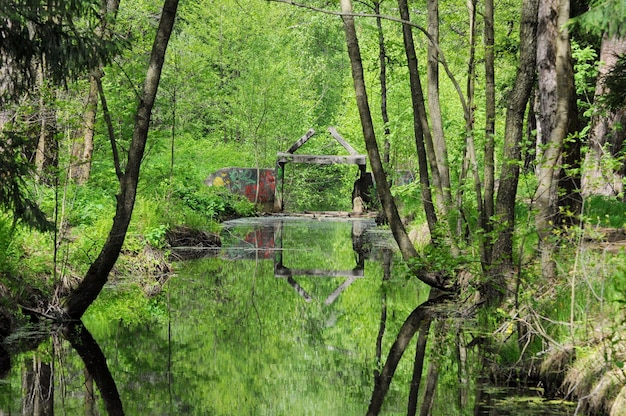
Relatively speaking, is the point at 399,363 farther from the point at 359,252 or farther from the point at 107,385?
the point at 359,252

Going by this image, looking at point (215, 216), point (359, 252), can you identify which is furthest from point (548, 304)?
point (215, 216)

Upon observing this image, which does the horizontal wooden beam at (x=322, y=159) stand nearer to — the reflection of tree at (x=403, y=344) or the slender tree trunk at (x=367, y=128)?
the reflection of tree at (x=403, y=344)

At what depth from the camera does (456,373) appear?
25.5ft

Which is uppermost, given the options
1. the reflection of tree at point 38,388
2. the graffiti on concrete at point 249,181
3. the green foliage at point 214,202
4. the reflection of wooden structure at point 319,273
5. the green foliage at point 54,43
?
the graffiti on concrete at point 249,181

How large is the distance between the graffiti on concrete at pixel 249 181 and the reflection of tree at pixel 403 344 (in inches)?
788

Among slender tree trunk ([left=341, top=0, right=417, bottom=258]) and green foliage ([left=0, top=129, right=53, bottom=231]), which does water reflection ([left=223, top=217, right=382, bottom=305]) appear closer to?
slender tree trunk ([left=341, top=0, right=417, bottom=258])

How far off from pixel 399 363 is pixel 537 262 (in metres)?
1.77

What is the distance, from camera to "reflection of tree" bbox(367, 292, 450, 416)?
7160 millimetres

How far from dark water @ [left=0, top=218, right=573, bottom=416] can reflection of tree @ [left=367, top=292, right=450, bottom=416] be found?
0.07 meters

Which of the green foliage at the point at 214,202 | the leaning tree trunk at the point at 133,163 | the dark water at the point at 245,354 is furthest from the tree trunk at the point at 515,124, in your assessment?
the green foliage at the point at 214,202

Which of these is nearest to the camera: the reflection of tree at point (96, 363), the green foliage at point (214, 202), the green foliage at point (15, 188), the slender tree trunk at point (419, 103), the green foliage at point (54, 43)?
the reflection of tree at point (96, 363)

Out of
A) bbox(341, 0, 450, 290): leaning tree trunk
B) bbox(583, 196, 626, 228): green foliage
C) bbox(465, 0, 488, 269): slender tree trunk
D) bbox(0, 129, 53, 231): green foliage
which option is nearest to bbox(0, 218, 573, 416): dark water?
bbox(341, 0, 450, 290): leaning tree trunk

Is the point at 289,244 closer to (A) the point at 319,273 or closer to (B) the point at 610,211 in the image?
(A) the point at 319,273

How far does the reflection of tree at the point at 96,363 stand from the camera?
22.2 ft
